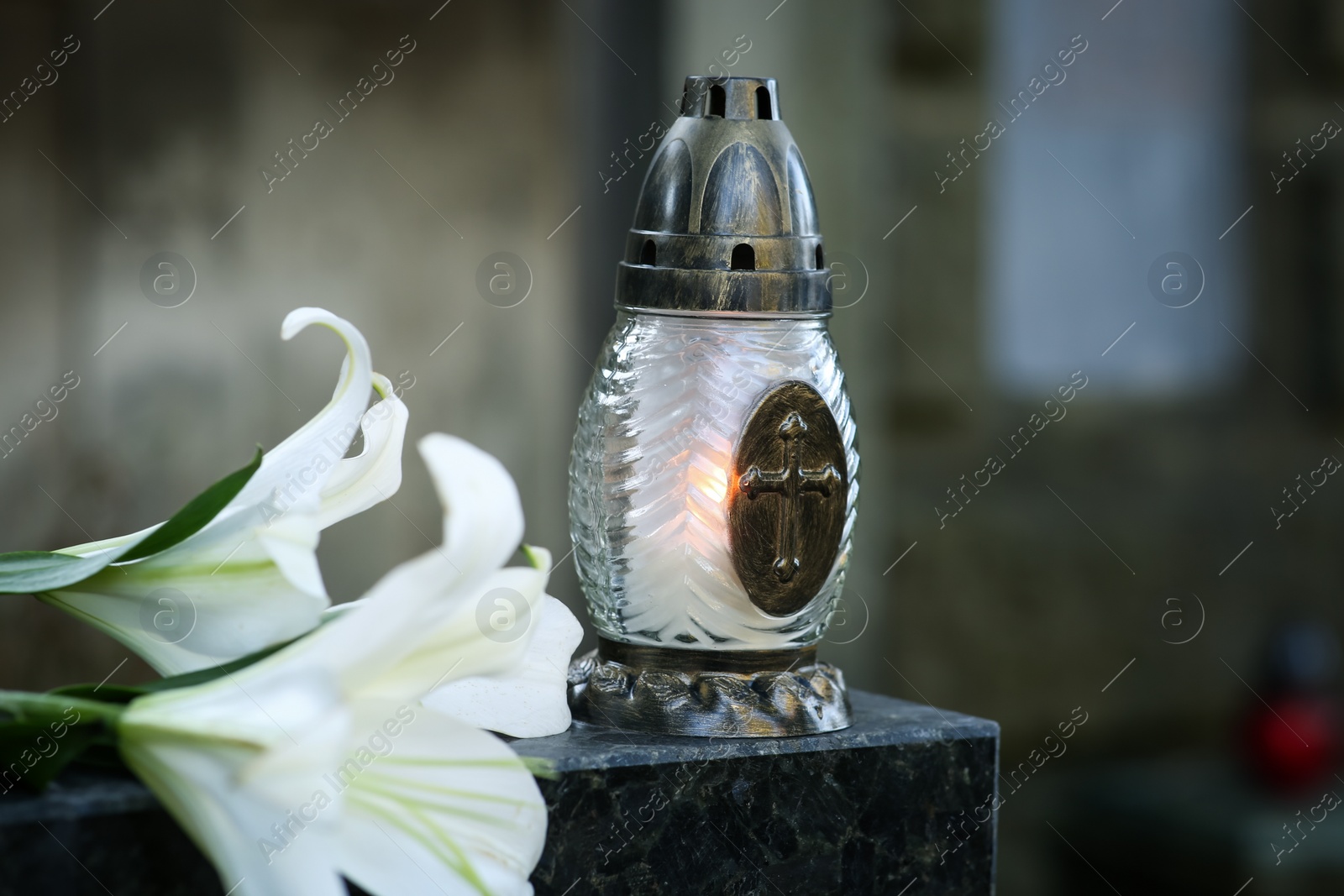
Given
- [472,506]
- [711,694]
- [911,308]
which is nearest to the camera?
[472,506]

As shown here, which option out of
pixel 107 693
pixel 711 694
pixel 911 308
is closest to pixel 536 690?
pixel 711 694

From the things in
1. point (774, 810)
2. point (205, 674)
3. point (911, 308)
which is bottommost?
point (774, 810)

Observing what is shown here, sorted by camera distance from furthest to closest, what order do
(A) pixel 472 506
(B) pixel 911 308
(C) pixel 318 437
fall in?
1. (B) pixel 911 308
2. (C) pixel 318 437
3. (A) pixel 472 506

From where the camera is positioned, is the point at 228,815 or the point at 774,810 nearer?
the point at 228,815

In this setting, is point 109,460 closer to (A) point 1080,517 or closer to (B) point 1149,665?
(A) point 1080,517

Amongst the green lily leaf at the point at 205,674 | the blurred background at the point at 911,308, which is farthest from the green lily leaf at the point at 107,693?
the blurred background at the point at 911,308

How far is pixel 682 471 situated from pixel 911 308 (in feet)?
4.30

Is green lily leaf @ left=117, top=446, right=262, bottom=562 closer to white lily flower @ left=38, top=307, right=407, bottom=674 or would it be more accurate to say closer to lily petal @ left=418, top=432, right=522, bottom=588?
white lily flower @ left=38, top=307, right=407, bottom=674

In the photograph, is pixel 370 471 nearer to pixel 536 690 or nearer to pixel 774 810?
pixel 536 690

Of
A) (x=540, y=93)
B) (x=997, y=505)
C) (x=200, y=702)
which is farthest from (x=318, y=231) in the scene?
(x=200, y=702)

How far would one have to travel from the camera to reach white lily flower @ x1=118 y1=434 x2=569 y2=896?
42 cm

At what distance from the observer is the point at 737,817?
630mm

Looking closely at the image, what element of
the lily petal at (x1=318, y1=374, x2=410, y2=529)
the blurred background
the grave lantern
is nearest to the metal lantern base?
the grave lantern

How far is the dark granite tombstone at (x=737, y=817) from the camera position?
1.72ft
